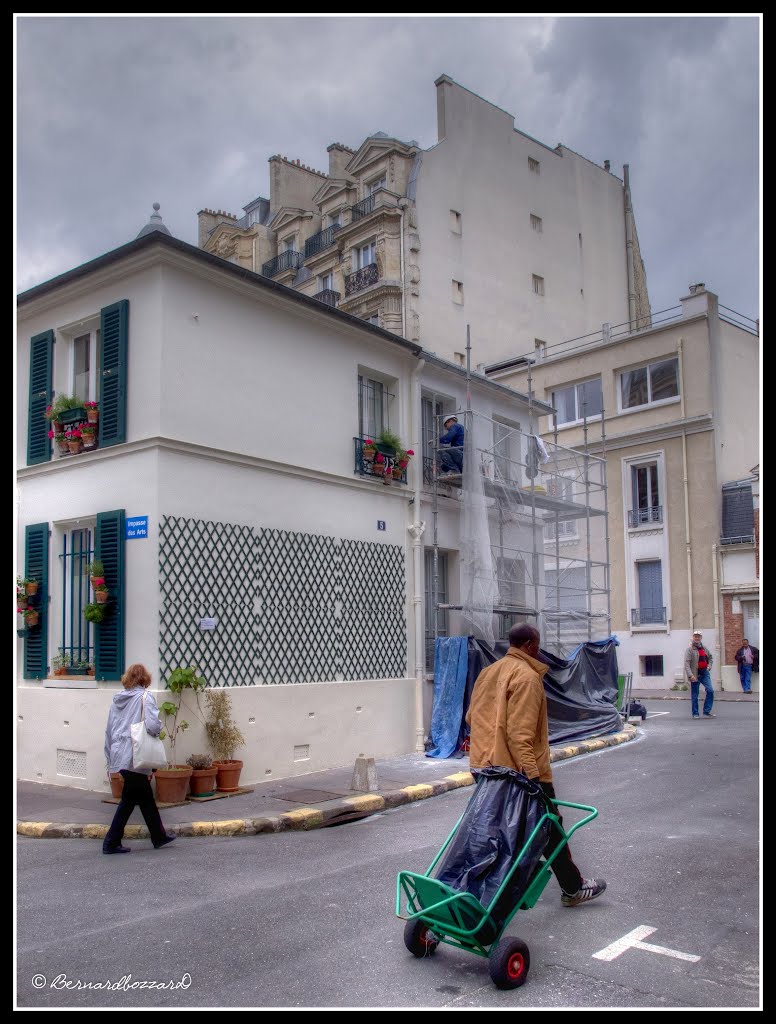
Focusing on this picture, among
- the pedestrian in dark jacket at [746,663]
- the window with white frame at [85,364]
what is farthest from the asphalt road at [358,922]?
the pedestrian in dark jacket at [746,663]

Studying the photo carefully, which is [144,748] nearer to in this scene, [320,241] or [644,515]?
[644,515]

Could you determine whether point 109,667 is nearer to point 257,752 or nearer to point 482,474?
point 257,752

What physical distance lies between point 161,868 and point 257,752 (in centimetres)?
383

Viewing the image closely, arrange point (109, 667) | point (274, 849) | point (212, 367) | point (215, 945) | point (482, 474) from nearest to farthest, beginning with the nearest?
point (215, 945), point (274, 849), point (109, 667), point (212, 367), point (482, 474)

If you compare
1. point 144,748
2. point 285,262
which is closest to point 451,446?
point 144,748

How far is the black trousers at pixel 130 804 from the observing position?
8.22m

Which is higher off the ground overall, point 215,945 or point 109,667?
point 109,667

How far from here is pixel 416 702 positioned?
563 inches

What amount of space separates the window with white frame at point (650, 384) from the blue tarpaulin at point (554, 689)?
1387 cm

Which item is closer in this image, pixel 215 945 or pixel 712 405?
pixel 215 945

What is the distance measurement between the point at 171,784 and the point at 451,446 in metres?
7.31

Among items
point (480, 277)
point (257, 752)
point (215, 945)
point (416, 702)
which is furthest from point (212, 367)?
point (480, 277)

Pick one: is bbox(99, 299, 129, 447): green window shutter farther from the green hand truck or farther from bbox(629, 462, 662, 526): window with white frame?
bbox(629, 462, 662, 526): window with white frame

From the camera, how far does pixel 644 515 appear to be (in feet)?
95.5
